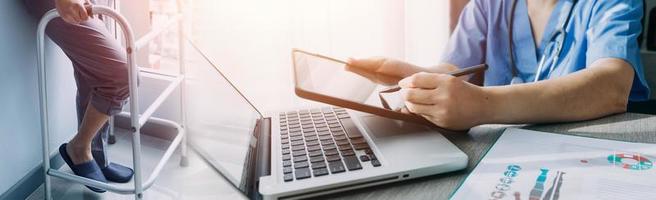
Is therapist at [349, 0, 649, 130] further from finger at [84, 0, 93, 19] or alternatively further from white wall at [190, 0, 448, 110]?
finger at [84, 0, 93, 19]

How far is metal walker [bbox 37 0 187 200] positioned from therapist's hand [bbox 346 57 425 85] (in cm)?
55

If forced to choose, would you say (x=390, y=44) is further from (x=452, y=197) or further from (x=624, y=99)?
(x=452, y=197)

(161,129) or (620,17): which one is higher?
(620,17)

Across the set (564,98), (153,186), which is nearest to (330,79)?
(564,98)

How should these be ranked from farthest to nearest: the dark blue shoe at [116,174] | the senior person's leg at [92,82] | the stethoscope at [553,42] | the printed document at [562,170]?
the dark blue shoe at [116,174], the senior person's leg at [92,82], the stethoscope at [553,42], the printed document at [562,170]

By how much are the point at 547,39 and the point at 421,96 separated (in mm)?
478

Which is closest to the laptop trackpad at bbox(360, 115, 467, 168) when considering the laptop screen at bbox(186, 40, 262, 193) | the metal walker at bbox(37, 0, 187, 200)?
the laptop screen at bbox(186, 40, 262, 193)

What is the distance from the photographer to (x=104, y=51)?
121 cm

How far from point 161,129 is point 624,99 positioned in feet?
4.10

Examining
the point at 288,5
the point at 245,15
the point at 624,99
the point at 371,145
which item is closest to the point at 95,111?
the point at 245,15

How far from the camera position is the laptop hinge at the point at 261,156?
16.8 inches

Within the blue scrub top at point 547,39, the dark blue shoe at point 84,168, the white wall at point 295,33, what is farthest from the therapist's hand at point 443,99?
the dark blue shoe at point 84,168

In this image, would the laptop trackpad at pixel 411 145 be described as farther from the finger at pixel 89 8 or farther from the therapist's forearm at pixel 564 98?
the finger at pixel 89 8

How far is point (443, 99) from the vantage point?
53 centimetres
